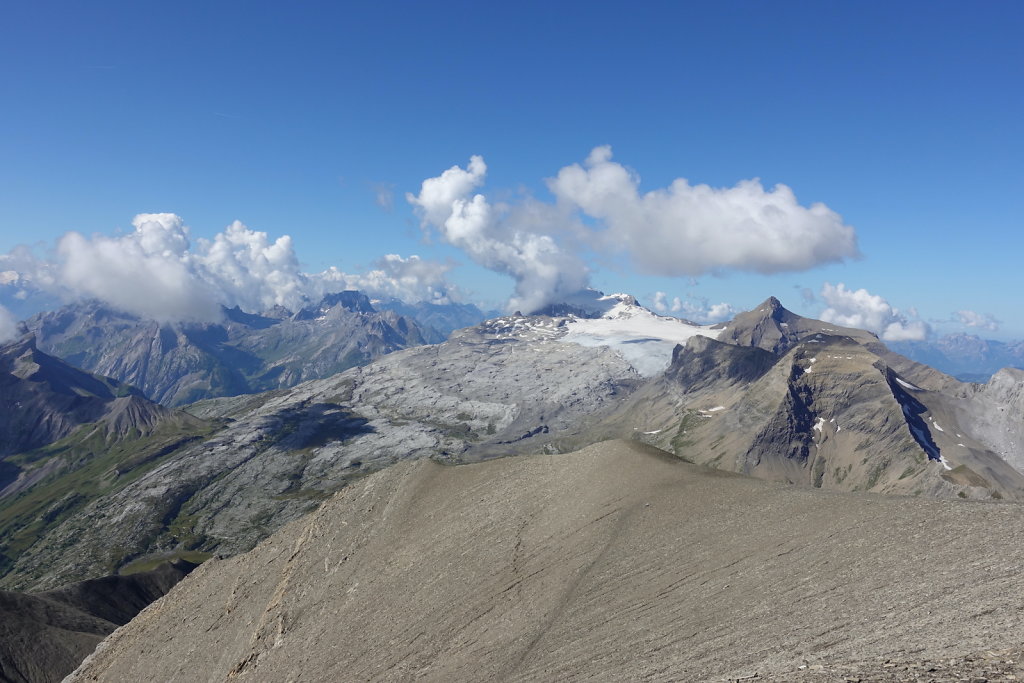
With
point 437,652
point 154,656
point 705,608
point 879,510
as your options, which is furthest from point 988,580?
point 154,656

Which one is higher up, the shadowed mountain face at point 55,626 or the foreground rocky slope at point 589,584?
the foreground rocky slope at point 589,584

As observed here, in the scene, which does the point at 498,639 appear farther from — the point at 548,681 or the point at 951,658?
the point at 951,658

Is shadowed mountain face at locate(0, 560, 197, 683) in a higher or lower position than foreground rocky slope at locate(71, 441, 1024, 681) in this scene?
lower

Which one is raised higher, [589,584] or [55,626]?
[589,584]

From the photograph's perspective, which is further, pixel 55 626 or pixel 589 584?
pixel 55 626

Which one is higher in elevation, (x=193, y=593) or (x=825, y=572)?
(x=825, y=572)
